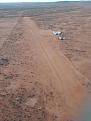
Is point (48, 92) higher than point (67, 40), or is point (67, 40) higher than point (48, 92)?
point (48, 92)

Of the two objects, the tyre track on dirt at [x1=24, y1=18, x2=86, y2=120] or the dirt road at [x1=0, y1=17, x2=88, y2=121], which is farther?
the tyre track on dirt at [x1=24, y1=18, x2=86, y2=120]

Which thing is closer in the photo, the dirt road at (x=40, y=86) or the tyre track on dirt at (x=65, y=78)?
the dirt road at (x=40, y=86)

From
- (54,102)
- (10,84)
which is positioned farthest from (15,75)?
(54,102)

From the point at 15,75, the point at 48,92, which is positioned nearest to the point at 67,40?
the point at 15,75

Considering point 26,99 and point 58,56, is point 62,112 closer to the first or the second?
point 26,99

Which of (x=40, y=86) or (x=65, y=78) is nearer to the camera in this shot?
(x=40, y=86)

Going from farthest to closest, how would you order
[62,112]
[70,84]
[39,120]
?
1. [70,84]
2. [62,112]
3. [39,120]

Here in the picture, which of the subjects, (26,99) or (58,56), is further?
(58,56)

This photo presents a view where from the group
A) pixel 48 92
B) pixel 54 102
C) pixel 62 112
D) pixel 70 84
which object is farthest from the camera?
pixel 70 84
